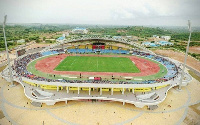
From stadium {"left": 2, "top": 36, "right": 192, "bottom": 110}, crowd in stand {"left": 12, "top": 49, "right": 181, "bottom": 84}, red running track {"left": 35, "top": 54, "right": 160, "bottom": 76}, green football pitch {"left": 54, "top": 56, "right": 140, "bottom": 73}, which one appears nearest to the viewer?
stadium {"left": 2, "top": 36, "right": 192, "bottom": 110}

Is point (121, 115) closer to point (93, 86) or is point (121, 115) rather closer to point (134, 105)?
point (134, 105)

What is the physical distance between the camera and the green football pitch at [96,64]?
4350 centimetres

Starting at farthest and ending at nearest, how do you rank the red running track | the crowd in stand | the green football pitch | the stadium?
the green football pitch
the red running track
the crowd in stand
the stadium

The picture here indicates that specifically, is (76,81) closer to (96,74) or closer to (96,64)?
(96,74)

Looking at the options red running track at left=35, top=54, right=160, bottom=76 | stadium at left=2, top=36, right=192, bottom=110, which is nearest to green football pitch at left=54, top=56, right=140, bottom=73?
stadium at left=2, top=36, right=192, bottom=110

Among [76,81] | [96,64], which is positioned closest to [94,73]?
[96,64]

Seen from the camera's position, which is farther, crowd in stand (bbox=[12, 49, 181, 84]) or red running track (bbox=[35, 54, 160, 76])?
red running track (bbox=[35, 54, 160, 76])

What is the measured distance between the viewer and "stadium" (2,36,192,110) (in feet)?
97.3

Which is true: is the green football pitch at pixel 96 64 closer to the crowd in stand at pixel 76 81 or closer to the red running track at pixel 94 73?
the red running track at pixel 94 73

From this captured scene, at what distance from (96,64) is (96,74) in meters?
8.77

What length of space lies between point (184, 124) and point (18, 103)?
29613 mm

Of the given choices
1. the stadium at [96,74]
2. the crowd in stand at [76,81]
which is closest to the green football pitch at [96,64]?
the stadium at [96,74]

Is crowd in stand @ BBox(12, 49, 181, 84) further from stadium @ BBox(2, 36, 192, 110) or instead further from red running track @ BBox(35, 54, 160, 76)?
red running track @ BBox(35, 54, 160, 76)

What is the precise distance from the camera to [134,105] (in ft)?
95.5
